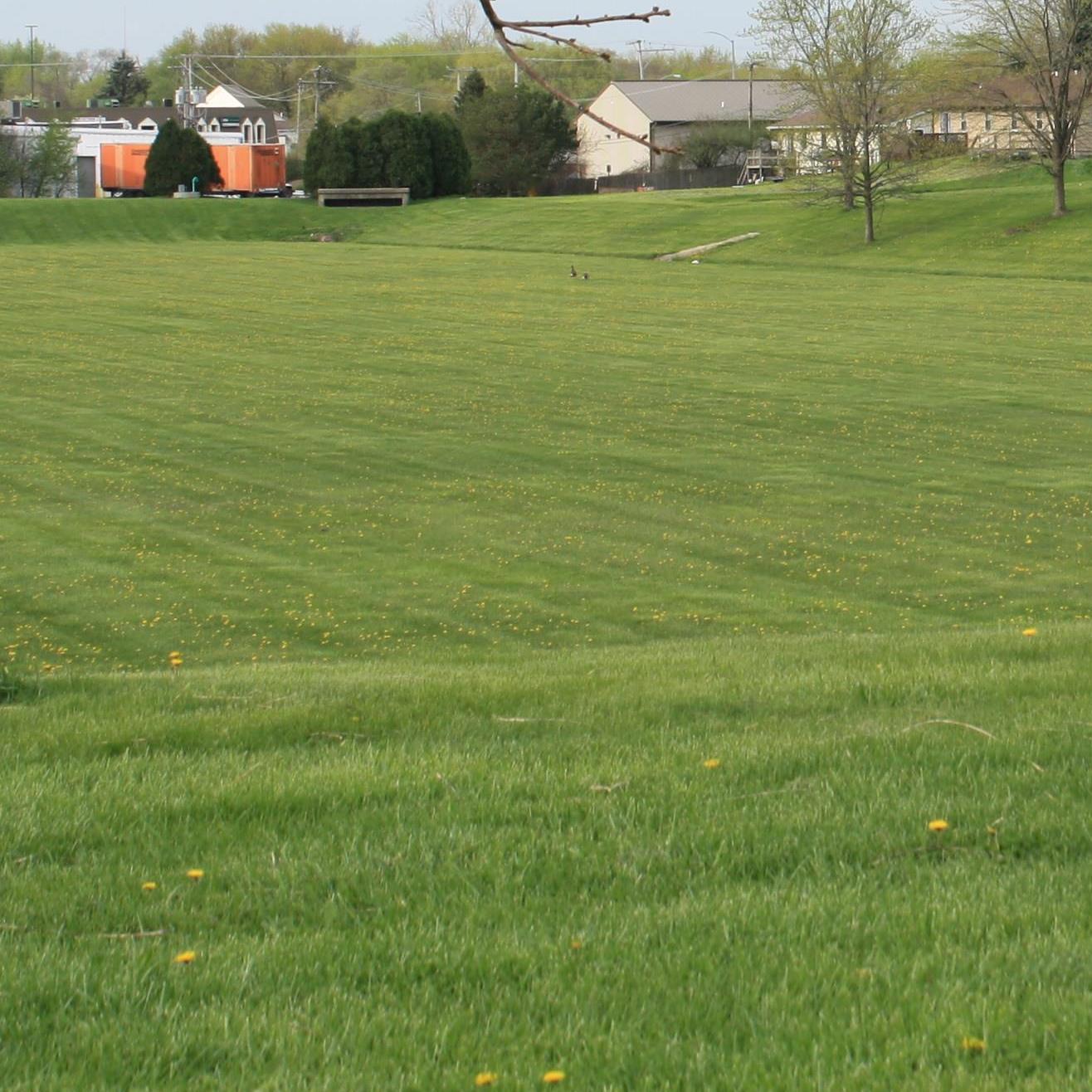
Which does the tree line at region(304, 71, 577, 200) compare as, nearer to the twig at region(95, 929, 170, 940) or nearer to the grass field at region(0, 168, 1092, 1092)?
the grass field at region(0, 168, 1092, 1092)

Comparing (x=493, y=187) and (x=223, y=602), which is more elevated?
(x=493, y=187)

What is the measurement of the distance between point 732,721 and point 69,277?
4903cm

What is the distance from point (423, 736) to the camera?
7.00 m

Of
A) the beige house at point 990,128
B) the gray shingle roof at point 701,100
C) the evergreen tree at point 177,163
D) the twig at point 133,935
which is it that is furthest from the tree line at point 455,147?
the twig at point 133,935

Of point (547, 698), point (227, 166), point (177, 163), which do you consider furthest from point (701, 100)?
point (547, 698)

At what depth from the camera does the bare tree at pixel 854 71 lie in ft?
204

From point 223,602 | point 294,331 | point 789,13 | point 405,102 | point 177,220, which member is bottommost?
point 223,602

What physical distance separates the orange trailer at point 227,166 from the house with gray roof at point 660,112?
85.9 ft

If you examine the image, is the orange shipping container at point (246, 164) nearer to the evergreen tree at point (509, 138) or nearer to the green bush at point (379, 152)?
the green bush at point (379, 152)

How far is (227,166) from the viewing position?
96312 mm

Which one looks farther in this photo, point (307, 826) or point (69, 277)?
point (69, 277)

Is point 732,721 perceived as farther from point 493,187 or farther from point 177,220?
point 493,187

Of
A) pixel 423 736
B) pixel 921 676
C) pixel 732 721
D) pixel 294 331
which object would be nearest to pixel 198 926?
pixel 423 736

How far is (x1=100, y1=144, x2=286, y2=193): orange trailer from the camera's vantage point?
314 feet
